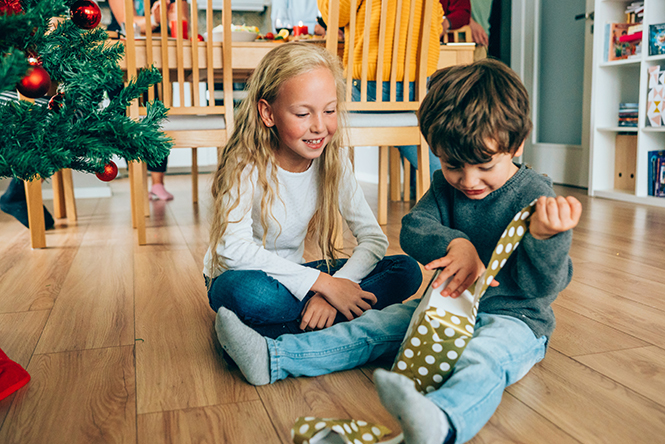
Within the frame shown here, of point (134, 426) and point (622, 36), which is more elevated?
point (622, 36)

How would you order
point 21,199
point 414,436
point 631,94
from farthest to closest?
1. point 631,94
2. point 21,199
3. point 414,436

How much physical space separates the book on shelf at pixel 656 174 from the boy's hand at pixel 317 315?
2300 mm

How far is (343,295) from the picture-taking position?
102cm

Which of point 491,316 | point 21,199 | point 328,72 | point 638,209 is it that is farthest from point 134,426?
point 638,209

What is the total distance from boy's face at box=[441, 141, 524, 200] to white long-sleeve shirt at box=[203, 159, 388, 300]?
1.04ft

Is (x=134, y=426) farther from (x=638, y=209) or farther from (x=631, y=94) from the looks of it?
(x=631, y=94)

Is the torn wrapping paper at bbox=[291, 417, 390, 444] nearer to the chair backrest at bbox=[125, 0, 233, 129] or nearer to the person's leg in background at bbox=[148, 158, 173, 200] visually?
the chair backrest at bbox=[125, 0, 233, 129]

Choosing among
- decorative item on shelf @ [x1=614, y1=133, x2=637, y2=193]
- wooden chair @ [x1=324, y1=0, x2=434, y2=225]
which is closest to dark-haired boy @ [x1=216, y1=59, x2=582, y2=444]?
wooden chair @ [x1=324, y1=0, x2=434, y2=225]

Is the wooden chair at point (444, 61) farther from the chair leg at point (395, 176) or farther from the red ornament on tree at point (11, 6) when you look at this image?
the red ornament on tree at point (11, 6)

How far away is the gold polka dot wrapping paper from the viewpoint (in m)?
0.72

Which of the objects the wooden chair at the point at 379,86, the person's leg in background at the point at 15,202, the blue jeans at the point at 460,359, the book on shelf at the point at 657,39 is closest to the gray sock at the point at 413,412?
the blue jeans at the point at 460,359

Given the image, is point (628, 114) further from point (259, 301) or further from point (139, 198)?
point (259, 301)

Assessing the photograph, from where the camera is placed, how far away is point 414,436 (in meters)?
0.61

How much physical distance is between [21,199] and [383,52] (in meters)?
1.52
